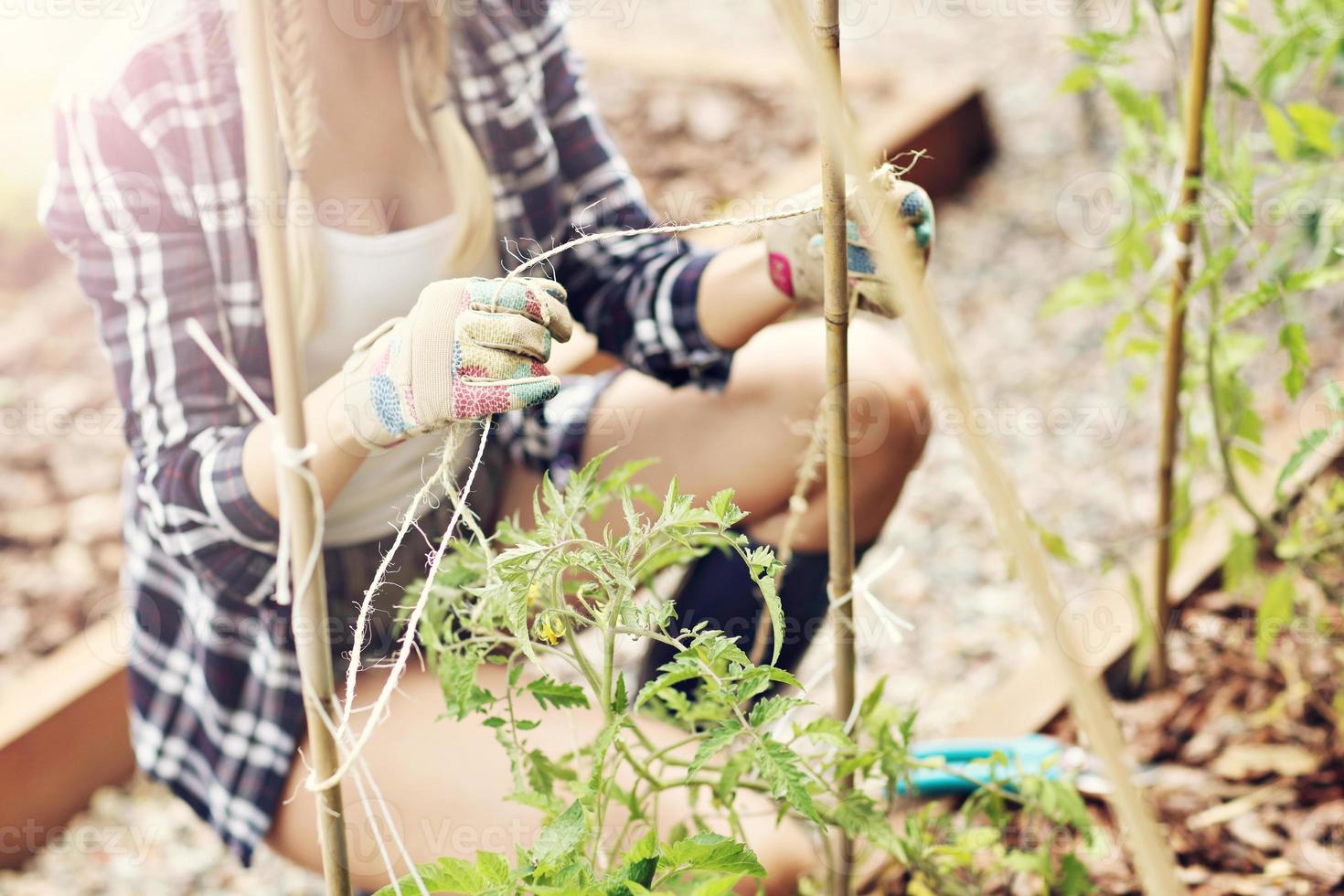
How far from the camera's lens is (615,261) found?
142 centimetres

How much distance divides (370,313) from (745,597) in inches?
19.7

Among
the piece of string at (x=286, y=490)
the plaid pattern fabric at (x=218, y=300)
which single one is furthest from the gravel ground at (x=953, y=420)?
the piece of string at (x=286, y=490)

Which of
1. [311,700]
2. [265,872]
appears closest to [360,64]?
[311,700]

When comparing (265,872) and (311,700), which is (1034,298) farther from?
(311,700)

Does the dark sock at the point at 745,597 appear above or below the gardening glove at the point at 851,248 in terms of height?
below

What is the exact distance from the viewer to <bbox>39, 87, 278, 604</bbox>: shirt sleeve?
1.10 metres

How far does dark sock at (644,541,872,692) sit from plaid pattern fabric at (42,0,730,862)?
0.21 meters

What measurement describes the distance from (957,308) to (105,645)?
5.52 feet

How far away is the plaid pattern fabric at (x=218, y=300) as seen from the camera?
3.66 feet

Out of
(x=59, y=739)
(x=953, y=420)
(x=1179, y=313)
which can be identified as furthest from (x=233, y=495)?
(x=1179, y=313)

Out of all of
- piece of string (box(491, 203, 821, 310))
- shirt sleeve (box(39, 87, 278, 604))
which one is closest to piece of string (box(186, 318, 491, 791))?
piece of string (box(491, 203, 821, 310))

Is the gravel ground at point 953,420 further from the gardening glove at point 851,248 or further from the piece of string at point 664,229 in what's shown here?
the piece of string at point 664,229

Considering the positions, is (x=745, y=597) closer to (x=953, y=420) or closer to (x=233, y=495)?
(x=233, y=495)

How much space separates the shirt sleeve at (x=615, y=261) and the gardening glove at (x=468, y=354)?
1.46 feet
